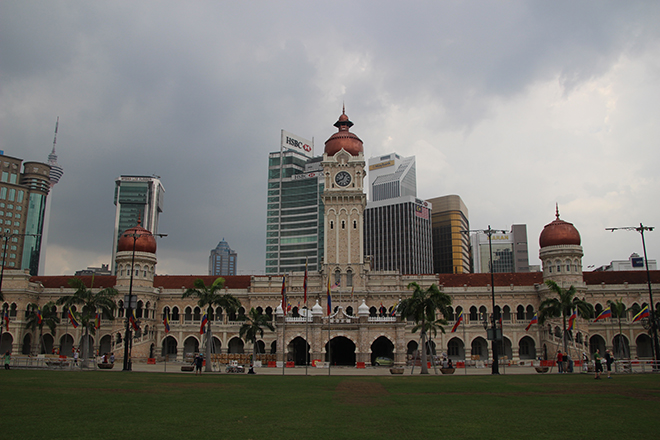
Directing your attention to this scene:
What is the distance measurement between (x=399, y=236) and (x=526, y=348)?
94612 mm

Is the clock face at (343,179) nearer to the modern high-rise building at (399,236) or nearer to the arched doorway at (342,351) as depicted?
the arched doorway at (342,351)

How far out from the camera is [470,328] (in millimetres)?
72125

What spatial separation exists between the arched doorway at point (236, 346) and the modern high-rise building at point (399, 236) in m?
89.7

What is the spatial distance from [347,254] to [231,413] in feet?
188

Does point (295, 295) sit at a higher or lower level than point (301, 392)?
higher

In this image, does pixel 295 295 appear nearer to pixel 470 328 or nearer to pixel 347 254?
pixel 347 254

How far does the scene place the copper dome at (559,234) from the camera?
70.5 m

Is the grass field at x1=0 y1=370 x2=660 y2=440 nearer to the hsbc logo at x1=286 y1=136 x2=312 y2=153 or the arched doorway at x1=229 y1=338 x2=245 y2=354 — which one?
the arched doorway at x1=229 y1=338 x2=245 y2=354

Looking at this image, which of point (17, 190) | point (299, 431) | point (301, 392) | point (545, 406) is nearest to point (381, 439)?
point (299, 431)

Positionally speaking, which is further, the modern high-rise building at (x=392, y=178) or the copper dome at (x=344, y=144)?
the modern high-rise building at (x=392, y=178)

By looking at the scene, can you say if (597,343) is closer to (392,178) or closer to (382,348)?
(382,348)

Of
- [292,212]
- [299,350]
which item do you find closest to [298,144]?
[292,212]

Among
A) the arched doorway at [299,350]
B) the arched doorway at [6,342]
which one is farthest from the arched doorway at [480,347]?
the arched doorway at [6,342]

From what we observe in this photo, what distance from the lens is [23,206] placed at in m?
160
